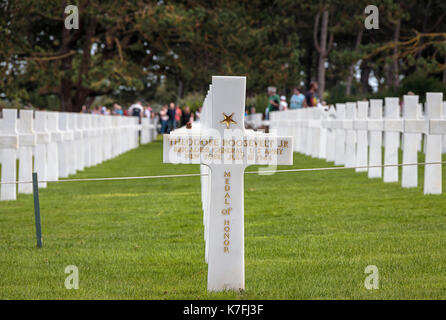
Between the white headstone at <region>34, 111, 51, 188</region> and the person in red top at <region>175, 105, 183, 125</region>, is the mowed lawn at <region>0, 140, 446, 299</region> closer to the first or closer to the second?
the white headstone at <region>34, 111, 51, 188</region>

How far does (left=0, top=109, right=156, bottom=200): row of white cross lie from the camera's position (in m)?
14.2

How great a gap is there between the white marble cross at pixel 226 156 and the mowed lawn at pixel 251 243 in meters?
0.27

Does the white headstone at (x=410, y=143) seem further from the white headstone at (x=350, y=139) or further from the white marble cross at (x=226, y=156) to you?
the white marble cross at (x=226, y=156)

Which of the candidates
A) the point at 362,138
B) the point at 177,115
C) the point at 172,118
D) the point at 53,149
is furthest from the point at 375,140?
the point at 177,115

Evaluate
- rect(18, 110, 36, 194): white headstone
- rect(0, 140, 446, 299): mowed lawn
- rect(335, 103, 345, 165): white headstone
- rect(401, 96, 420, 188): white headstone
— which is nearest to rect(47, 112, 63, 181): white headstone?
rect(18, 110, 36, 194): white headstone

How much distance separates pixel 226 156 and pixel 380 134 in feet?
32.3

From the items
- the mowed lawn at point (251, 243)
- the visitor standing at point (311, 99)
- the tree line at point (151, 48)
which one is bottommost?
the mowed lawn at point (251, 243)

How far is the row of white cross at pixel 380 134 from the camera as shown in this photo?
1302cm

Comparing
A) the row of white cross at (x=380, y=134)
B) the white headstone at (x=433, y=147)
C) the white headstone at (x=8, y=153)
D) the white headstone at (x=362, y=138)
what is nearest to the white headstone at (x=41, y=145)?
the white headstone at (x=8, y=153)

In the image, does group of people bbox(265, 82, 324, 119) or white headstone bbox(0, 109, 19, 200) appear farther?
group of people bbox(265, 82, 324, 119)

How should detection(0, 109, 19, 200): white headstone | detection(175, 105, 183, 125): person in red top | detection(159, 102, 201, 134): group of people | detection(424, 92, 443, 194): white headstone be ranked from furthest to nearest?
detection(175, 105, 183, 125): person in red top < detection(159, 102, 201, 134): group of people < detection(0, 109, 19, 200): white headstone < detection(424, 92, 443, 194): white headstone

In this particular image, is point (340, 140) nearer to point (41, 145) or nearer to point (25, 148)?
point (41, 145)

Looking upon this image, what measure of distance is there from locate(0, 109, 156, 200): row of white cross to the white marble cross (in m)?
3.34

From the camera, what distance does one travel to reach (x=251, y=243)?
9102mm
